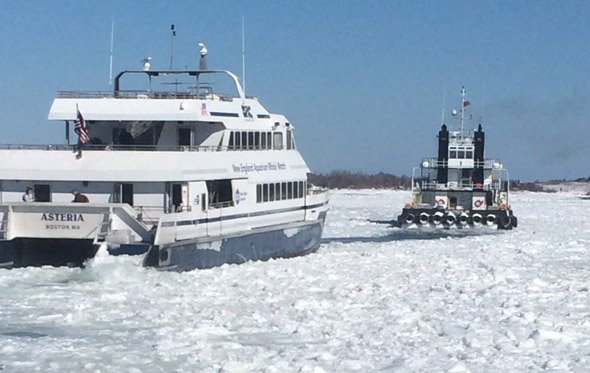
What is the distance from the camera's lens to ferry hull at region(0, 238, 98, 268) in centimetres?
1944

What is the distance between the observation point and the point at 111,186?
2016 centimetres

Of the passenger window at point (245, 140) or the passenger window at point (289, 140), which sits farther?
the passenger window at point (289, 140)

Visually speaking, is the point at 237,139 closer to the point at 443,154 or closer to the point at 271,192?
the point at 271,192

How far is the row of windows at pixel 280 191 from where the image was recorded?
2366cm

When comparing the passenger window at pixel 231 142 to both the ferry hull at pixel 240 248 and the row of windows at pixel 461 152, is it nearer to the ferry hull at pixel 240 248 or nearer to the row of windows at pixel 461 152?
the ferry hull at pixel 240 248

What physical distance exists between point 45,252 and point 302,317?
7.41 m

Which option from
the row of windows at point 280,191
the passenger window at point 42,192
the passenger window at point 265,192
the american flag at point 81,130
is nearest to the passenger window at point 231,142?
the row of windows at point 280,191

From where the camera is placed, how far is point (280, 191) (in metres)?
24.8

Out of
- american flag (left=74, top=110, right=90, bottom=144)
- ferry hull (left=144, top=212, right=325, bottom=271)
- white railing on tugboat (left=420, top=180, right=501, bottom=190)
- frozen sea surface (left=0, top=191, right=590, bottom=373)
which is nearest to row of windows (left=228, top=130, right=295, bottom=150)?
ferry hull (left=144, top=212, right=325, bottom=271)

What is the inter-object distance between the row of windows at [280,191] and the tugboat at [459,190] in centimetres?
1562

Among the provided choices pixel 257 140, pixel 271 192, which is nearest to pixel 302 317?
pixel 271 192

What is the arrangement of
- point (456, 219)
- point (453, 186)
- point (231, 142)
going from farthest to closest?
Result: point (453, 186) < point (456, 219) < point (231, 142)

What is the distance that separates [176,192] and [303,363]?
950cm

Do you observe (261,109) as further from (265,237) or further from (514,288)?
(514,288)
